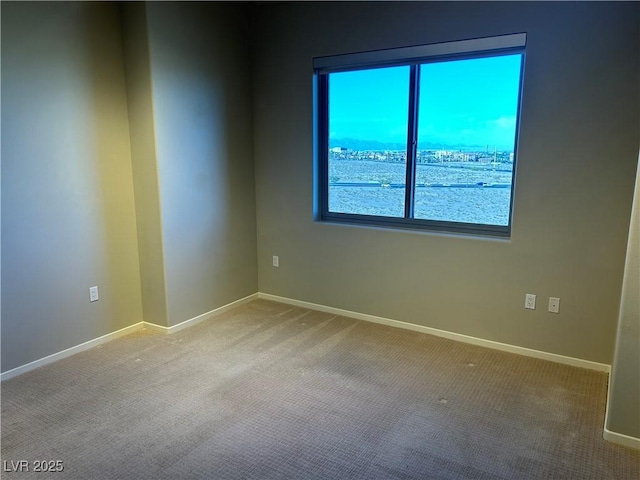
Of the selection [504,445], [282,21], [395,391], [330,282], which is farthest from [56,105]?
[504,445]

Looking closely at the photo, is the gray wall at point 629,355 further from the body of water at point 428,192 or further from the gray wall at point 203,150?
the gray wall at point 203,150

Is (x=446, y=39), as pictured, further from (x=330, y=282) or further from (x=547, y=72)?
(x=330, y=282)

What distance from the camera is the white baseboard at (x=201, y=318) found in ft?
11.2

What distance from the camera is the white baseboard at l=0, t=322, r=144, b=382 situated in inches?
106

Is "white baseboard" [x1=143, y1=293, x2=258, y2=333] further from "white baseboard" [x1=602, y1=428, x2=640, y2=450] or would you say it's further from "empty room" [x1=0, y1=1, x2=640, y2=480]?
"white baseboard" [x1=602, y1=428, x2=640, y2=450]

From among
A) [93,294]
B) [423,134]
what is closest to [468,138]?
[423,134]

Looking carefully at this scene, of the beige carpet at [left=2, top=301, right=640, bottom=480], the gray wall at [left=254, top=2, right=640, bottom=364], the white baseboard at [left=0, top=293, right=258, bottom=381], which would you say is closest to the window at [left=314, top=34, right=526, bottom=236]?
the gray wall at [left=254, top=2, right=640, bottom=364]

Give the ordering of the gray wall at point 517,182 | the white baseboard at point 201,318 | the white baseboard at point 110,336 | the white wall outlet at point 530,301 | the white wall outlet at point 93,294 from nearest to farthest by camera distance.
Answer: the gray wall at point 517,182, the white baseboard at point 110,336, the white wall outlet at point 530,301, the white wall outlet at point 93,294, the white baseboard at point 201,318

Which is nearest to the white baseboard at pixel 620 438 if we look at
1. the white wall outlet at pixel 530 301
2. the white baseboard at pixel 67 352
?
the white wall outlet at pixel 530 301

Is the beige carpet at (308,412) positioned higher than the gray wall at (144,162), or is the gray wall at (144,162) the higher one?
the gray wall at (144,162)

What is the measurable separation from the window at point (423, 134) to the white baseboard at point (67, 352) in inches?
73.4

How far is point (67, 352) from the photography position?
2994mm

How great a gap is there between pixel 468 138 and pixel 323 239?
56.6 inches

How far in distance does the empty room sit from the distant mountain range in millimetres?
21
